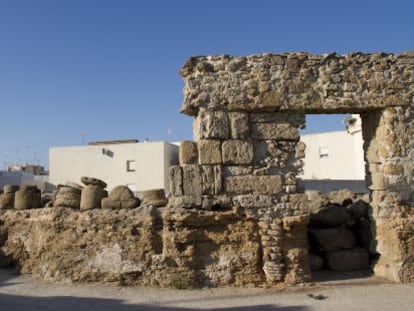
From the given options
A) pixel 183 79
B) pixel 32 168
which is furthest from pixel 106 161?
pixel 183 79

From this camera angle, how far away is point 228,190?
7.13 meters

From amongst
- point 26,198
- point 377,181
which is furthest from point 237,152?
point 26,198

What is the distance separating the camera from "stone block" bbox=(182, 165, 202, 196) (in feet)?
23.3

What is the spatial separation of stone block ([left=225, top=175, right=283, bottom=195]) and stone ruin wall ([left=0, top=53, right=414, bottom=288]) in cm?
2

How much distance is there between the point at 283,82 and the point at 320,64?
71 cm

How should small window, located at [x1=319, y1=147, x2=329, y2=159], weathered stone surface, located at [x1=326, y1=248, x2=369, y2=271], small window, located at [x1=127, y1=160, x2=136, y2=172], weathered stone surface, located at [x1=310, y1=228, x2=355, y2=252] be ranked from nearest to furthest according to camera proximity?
weathered stone surface, located at [x1=326, y1=248, x2=369, y2=271] → weathered stone surface, located at [x1=310, y1=228, x2=355, y2=252] → small window, located at [x1=319, y1=147, x2=329, y2=159] → small window, located at [x1=127, y1=160, x2=136, y2=172]

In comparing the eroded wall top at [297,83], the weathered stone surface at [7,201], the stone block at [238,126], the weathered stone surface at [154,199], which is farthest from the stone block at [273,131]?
the weathered stone surface at [7,201]

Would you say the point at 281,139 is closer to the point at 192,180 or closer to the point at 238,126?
the point at 238,126

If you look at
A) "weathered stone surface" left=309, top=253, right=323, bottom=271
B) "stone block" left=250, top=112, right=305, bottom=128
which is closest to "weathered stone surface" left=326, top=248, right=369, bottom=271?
"weathered stone surface" left=309, top=253, right=323, bottom=271

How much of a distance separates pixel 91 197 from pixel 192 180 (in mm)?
1990

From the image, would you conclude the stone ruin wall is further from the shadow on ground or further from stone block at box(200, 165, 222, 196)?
the shadow on ground

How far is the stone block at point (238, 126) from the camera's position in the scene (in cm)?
721

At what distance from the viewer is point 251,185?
715cm

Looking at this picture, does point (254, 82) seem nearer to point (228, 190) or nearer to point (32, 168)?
point (228, 190)
